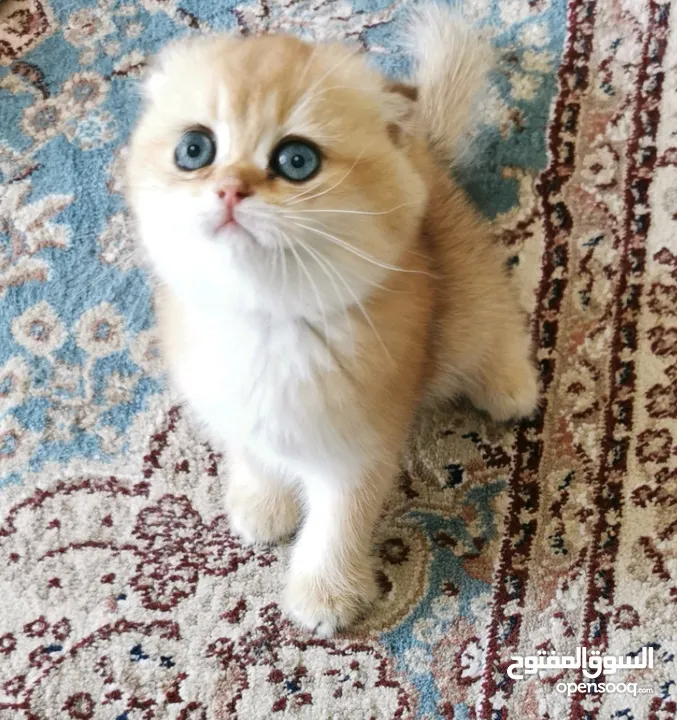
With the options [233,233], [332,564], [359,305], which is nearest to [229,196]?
[233,233]

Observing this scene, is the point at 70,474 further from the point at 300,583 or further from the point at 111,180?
the point at 111,180

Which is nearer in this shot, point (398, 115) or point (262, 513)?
point (398, 115)

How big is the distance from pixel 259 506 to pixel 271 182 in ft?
1.80

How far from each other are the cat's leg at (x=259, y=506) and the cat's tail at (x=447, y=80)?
535 mm

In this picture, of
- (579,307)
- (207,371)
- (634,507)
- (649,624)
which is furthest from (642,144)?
(207,371)

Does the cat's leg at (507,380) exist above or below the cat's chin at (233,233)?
above

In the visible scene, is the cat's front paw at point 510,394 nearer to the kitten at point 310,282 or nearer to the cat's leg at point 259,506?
the kitten at point 310,282

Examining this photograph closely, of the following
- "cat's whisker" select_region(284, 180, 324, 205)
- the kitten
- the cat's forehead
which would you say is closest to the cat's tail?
the kitten

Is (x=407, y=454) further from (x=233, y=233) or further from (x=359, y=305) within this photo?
(x=233, y=233)

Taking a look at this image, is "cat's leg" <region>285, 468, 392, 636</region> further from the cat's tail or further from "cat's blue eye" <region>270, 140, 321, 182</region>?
the cat's tail

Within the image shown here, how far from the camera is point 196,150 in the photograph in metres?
0.66

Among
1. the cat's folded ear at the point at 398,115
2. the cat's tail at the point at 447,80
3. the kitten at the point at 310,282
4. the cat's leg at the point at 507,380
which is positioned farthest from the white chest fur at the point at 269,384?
the cat's tail at the point at 447,80

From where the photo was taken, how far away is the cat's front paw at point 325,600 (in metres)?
0.98

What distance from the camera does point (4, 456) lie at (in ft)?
3.67
